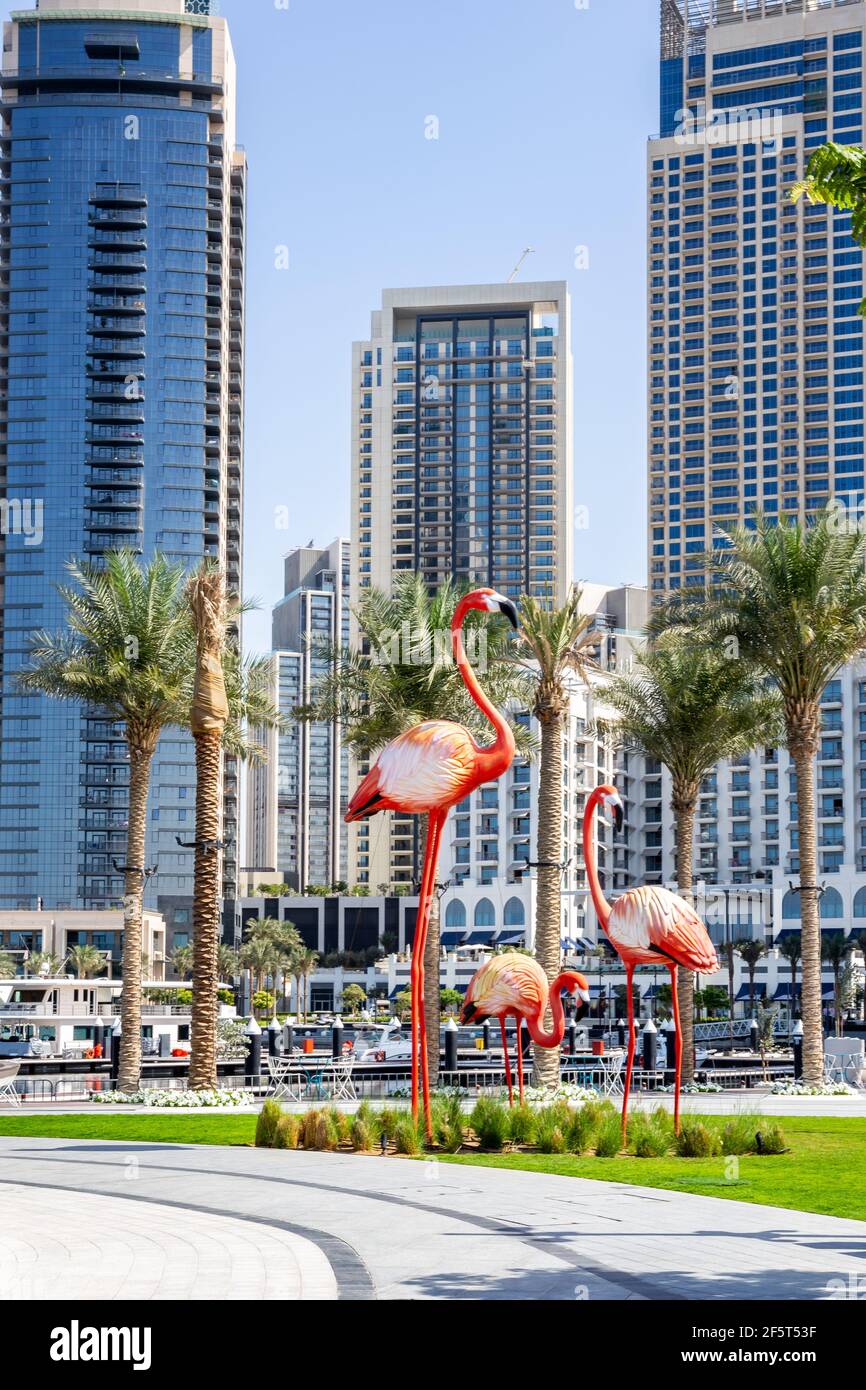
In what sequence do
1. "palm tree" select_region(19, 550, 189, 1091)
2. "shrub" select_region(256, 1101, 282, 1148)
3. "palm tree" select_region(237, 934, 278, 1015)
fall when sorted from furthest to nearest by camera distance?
"palm tree" select_region(237, 934, 278, 1015) → "palm tree" select_region(19, 550, 189, 1091) → "shrub" select_region(256, 1101, 282, 1148)

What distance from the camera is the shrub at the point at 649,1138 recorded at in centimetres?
2092

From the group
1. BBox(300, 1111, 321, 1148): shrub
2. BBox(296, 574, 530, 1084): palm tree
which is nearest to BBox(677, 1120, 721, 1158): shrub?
BBox(300, 1111, 321, 1148): shrub

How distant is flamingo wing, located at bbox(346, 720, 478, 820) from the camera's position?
20.9 m

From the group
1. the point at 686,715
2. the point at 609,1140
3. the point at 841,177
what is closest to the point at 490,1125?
the point at 609,1140

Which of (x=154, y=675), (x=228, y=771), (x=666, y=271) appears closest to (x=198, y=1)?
(x=666, y=271)

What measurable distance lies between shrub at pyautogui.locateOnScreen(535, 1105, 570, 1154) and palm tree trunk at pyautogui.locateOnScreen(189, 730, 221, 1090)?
34.1 feet

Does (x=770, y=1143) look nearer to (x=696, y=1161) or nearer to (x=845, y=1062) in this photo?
(x=696, y=1161)

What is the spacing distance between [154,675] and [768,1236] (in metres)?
24.0

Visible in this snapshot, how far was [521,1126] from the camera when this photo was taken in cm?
2194

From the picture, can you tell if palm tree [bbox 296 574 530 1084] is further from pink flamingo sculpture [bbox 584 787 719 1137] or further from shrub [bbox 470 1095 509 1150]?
pink flamingo sculpture [bbox 584 787 719 1137]

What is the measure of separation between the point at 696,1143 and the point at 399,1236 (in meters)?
9.01
